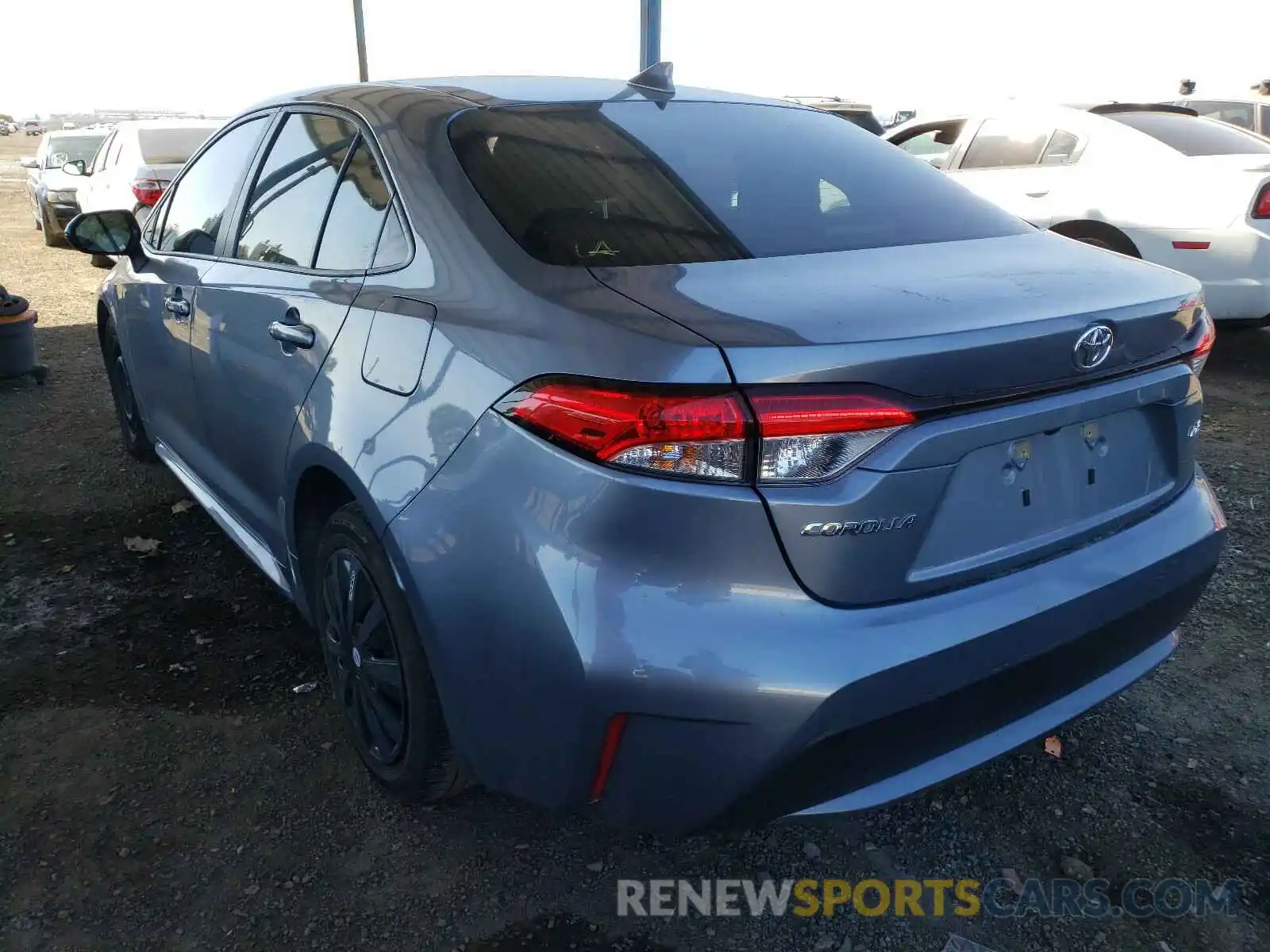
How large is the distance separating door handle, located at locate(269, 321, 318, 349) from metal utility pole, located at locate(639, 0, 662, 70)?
6145 millimetres

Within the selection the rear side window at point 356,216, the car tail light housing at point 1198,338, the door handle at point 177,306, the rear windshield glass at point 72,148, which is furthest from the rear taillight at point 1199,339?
the rear windshield glass at point 72,148

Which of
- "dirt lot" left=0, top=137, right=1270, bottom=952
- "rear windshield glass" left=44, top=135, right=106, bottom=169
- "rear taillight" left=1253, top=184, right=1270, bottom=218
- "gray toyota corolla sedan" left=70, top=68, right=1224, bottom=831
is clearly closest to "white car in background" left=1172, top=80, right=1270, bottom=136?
"rear taillight" left=1253, top=184, right=1270, bottom=218

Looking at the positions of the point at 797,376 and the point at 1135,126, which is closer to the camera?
the point at 797,376

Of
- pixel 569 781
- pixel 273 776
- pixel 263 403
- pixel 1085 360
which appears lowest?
pixel 273 776

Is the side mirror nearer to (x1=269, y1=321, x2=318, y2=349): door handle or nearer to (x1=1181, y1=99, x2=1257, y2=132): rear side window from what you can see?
(x1=269, y1=321, x2=318, y2=349): door handle

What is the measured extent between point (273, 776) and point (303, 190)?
150 cm

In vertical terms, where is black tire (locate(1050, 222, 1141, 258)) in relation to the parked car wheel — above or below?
above

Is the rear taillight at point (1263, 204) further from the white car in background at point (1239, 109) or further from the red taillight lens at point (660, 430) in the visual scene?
the red taillight lens at point (660, 430)

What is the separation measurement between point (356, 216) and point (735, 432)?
1.27 m

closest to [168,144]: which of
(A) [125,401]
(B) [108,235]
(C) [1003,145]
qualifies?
(A) [125,401]

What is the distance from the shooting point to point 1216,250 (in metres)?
5.52

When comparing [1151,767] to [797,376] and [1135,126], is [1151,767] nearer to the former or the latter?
[797,376]

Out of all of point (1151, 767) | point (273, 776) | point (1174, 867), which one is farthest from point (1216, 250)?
point (273, 776)

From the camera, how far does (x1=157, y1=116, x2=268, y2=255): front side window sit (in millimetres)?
3072
